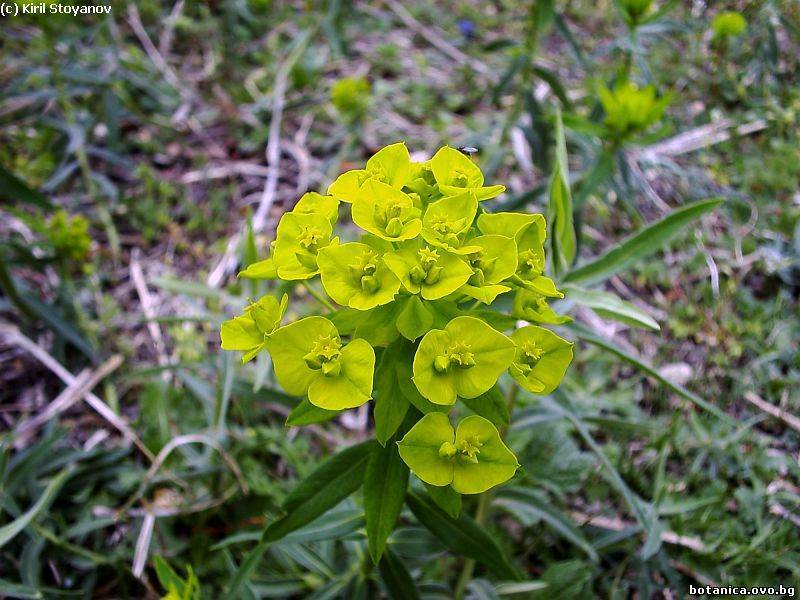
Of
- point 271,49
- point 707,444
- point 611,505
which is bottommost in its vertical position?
point 611,505

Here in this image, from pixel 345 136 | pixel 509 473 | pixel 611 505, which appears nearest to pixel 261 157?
pixel 345 136

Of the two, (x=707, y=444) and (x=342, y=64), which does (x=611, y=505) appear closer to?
(x=707, y=444)

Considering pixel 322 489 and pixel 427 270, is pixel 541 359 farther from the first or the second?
pixel 322 489

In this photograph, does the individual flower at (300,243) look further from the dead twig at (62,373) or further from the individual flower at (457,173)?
the dead twig at (62,373)

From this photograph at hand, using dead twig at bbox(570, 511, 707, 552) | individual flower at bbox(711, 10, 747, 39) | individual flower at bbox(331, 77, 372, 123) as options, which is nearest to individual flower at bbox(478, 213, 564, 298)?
dead twig at bbox(570, 511, 707, 552)

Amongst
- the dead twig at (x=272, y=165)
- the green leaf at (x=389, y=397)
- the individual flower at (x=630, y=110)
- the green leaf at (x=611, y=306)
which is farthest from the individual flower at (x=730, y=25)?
the green leaf at (x=389, y=397)

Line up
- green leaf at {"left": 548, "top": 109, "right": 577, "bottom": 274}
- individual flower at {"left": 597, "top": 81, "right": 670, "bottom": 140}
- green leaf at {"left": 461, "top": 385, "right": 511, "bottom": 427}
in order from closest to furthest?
green leaf at {"left": 461, "top": 385, "right": 511, "bottom": 427} → green leaf at {"left": 548, "top": 109, "right": 577, "bottom": 274} → individual flower at {"left": 597, "top": 81, "right": 670, "bottom": 140}

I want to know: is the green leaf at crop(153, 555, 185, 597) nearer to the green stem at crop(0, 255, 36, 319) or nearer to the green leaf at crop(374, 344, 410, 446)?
the green leaf at crop(374, 344, 410, 446)
